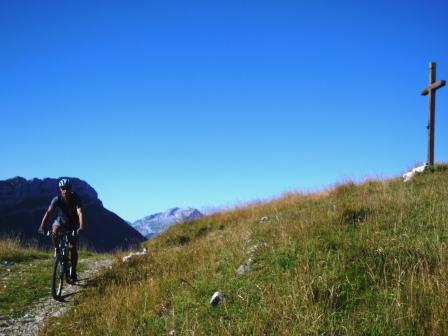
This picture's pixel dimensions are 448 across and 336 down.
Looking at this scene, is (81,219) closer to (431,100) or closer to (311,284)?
(311,284)

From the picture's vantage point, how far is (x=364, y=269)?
6422mm

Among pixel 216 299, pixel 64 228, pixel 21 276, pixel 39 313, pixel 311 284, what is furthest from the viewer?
pixel 21 276

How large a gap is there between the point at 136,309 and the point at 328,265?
10.4 feet

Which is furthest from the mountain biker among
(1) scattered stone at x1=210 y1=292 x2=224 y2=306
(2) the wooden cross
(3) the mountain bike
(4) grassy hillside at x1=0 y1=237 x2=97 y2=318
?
(2) the wooden cross

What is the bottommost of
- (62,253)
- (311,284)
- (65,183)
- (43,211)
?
(62,253)

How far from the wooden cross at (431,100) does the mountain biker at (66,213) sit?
13.1 metres

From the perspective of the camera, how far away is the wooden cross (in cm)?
1753

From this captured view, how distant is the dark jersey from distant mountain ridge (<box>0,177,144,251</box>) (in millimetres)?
144201

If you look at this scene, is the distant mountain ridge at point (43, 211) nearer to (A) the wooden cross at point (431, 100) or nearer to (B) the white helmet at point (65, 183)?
(A) the wooden cross at point (431, 100)

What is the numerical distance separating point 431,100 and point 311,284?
14.7 meters

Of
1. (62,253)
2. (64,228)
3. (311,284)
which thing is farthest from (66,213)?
(311,284)

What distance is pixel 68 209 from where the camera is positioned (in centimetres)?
1158

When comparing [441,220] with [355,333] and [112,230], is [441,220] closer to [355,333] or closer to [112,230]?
[355,333]

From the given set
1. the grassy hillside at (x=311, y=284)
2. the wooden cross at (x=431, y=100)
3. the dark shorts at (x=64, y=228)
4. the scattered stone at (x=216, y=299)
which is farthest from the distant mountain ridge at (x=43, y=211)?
the scattered stone at (x=216, y=299)
